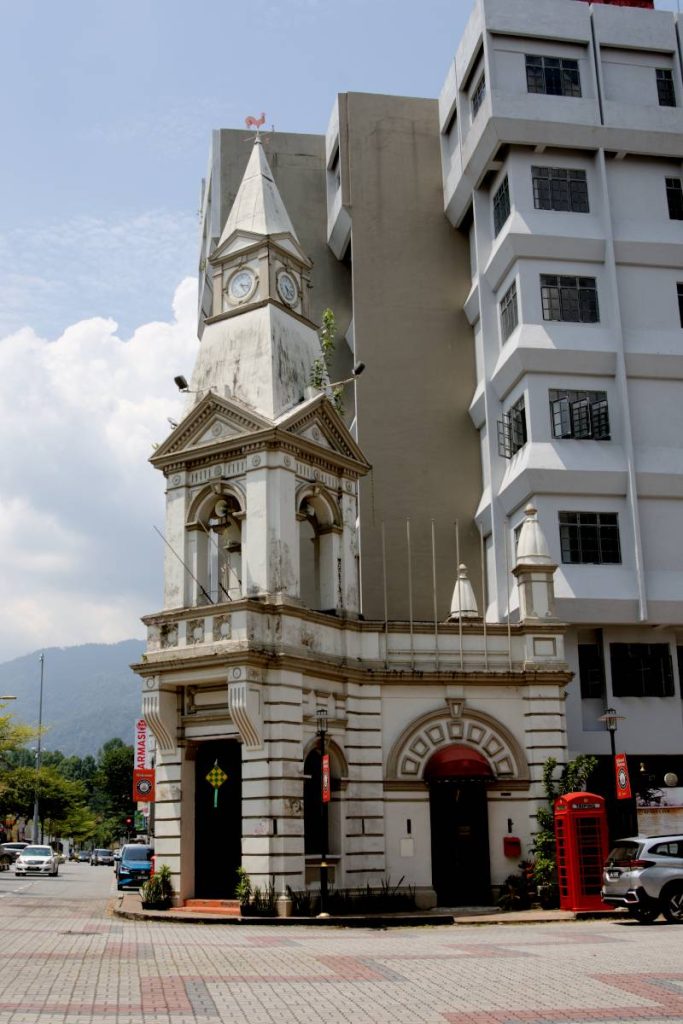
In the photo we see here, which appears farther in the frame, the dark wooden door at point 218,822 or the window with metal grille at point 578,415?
the window with metal grille at point 578,415

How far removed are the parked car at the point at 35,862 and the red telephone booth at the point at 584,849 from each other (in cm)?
3826

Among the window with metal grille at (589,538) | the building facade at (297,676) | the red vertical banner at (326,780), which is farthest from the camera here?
the window with metal grille at (589,538)

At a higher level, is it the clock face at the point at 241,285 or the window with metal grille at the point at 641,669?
the clock face at the point at 241,285

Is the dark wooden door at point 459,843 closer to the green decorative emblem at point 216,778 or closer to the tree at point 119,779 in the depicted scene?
the green decorative emblem at point 216,778

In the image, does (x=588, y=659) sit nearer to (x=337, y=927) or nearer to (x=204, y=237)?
(x=337, y=927)

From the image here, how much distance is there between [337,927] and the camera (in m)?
25.8

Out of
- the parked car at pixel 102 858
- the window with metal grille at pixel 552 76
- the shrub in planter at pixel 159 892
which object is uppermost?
the window with metal grille at pixel 552 76

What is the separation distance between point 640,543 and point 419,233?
16970 millimetres

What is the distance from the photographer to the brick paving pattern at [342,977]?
12680mm

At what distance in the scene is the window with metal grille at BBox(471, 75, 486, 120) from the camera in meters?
44.6

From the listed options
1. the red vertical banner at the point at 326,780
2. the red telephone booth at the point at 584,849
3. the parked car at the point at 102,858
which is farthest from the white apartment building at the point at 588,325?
the parked car at the point at 102,858

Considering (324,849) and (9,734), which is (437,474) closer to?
(324,849)

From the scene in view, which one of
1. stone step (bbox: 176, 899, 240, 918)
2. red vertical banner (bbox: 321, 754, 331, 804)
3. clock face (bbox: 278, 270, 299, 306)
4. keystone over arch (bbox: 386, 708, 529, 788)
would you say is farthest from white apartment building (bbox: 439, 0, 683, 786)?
stone step (bbox: 176, 899, 240, 918)

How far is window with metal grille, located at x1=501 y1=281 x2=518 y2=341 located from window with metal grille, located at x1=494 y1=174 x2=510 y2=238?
2.72m
